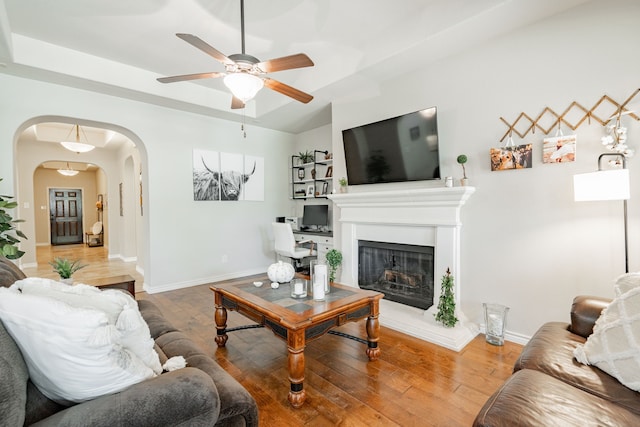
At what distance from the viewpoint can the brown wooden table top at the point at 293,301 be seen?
1893 mm

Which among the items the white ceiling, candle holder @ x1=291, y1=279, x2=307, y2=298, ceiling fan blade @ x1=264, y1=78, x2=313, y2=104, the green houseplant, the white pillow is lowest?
candle holder @ x1=291, y1=279, x2=307, y2=298

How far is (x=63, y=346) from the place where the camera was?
2.96ft

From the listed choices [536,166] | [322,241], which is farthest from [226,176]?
[536,166]

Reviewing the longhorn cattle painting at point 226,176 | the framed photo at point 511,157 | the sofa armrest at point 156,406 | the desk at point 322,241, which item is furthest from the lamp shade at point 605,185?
the longhorn cattle painting at point 226,176

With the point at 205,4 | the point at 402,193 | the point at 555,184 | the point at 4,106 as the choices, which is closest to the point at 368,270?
the point at 402,193

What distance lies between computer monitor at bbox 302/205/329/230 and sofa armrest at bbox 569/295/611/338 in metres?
3.56

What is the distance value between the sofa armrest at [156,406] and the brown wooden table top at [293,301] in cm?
77

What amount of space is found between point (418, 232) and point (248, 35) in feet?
8.58

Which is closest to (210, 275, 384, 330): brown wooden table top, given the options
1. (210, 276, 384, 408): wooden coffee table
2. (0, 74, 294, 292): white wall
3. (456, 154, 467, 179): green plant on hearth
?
(210, 276, 384, 408): wooden coffee table

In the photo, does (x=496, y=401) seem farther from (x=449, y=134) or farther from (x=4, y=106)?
(x=4, y=106)

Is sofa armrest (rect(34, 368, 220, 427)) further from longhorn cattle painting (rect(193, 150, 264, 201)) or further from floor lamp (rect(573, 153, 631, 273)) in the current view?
longhorn cattle painting (rect(193, 150, 264, 201))

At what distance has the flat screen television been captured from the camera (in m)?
2.96

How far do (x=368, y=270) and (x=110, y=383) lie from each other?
302 cm

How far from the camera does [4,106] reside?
10.3 feet
